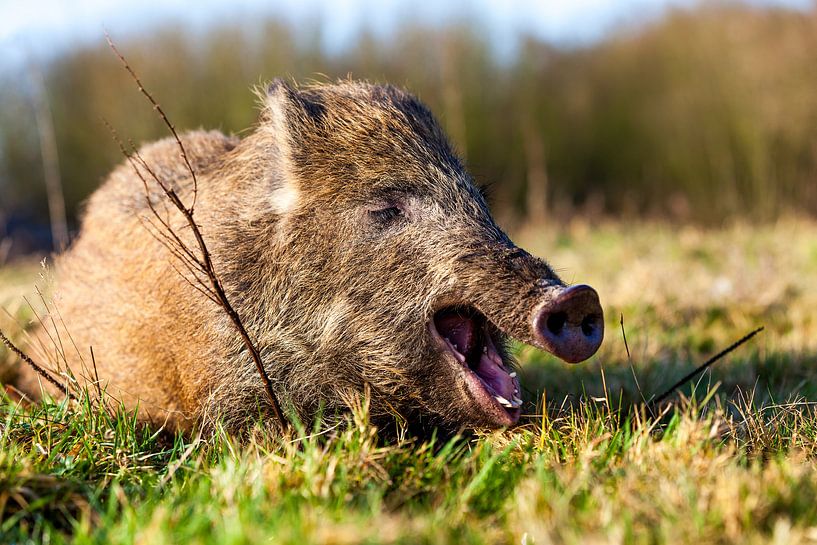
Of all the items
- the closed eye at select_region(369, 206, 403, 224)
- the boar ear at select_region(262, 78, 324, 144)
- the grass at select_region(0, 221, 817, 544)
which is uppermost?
the boar ear at select_region(262, 78, 324, 144)

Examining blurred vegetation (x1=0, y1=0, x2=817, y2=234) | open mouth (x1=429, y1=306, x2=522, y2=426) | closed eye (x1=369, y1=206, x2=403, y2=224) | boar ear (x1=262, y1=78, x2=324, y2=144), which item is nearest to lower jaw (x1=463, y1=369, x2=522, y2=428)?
open mouth (x1=429, y1=306, x2=522, y2=426)

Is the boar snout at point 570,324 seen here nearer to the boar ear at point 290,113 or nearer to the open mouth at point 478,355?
the open mouth at point 478,355

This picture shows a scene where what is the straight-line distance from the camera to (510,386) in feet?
11.9

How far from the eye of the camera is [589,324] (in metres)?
3.36

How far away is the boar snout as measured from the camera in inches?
128

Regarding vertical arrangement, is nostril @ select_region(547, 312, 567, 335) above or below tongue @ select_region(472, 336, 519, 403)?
above

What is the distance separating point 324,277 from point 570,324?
3.66 feet

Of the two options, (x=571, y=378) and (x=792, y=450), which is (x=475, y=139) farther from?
(x=792, y=450)

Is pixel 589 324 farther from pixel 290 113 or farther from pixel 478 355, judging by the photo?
pixel 290 113

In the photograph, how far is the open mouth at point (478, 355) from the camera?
11.5ft

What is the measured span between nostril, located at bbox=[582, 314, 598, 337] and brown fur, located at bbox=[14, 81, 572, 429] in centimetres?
18

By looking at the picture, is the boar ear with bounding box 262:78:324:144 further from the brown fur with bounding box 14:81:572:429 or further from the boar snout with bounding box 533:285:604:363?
the boar snout with bounding box 533:285:604:363

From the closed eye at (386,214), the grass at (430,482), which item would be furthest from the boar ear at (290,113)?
the grass at (430,482)

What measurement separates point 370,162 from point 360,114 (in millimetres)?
301
